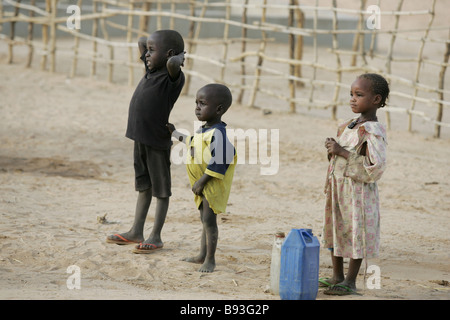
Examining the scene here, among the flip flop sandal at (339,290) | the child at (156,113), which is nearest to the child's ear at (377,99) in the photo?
the flip flop sandal at (339,290)

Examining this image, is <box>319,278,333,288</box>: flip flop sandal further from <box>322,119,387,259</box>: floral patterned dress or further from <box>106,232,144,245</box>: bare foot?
<box>106,232,144,245</box>: bare foot

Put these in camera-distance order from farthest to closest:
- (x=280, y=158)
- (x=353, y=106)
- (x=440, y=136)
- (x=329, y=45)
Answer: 1. (x=329, y=45)
2. (x=440, y=136)
3. (x=280, y=158)
4. (x=353, y=106)

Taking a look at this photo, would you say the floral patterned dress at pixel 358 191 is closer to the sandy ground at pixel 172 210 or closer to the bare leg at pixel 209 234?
the sandy ground at pixel 172 210

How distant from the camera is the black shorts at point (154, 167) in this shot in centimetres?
423

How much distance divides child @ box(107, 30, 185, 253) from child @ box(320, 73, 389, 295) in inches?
46.1

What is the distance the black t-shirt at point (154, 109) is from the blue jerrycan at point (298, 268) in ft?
4.18

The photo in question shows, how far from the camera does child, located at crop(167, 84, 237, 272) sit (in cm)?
374

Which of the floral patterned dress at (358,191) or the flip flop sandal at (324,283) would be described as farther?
the flip flop sandal at (324,283)

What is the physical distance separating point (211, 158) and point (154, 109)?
63 centimetres

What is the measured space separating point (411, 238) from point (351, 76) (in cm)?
962

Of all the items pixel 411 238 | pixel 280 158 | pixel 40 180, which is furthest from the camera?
pixel 280 158

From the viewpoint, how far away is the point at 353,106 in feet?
11.5
